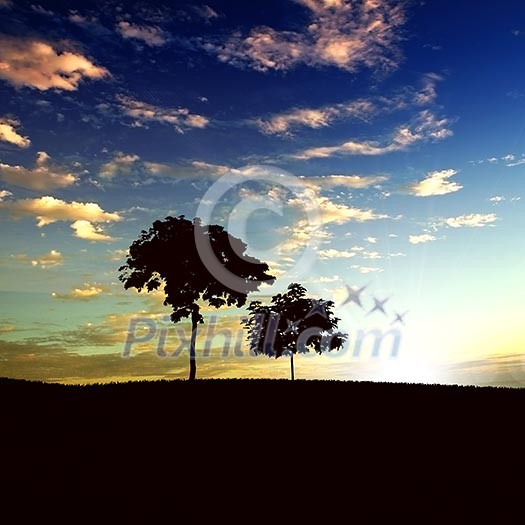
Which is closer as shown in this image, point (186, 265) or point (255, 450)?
point (255, 450)

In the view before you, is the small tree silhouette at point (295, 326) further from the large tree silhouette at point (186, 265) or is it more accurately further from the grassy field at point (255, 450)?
the grassy field at point (255, 450)

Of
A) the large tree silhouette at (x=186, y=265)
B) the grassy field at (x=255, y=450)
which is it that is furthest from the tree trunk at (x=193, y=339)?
the grassy field at (x=255, y=450)

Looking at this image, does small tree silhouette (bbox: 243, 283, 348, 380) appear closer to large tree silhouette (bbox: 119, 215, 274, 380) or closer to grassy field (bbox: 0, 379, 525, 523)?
large tree silhouette (bbox: 119, 215, 274, 380)

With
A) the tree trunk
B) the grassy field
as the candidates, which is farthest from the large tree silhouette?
the grassy field

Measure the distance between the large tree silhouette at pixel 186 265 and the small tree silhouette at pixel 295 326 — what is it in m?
7.65

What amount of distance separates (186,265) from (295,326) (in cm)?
1446

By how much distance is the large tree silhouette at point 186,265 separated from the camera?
47.6m

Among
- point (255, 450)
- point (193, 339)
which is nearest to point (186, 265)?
point (193, 339)

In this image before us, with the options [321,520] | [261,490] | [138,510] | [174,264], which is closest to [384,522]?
[321,520]

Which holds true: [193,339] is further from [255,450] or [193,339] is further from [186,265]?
[255,450]

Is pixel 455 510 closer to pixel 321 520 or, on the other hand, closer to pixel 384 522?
pixel 384 522

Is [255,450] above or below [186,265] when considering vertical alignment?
below

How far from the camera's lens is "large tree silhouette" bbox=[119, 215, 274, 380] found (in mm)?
47594

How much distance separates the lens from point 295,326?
56.3 metres
